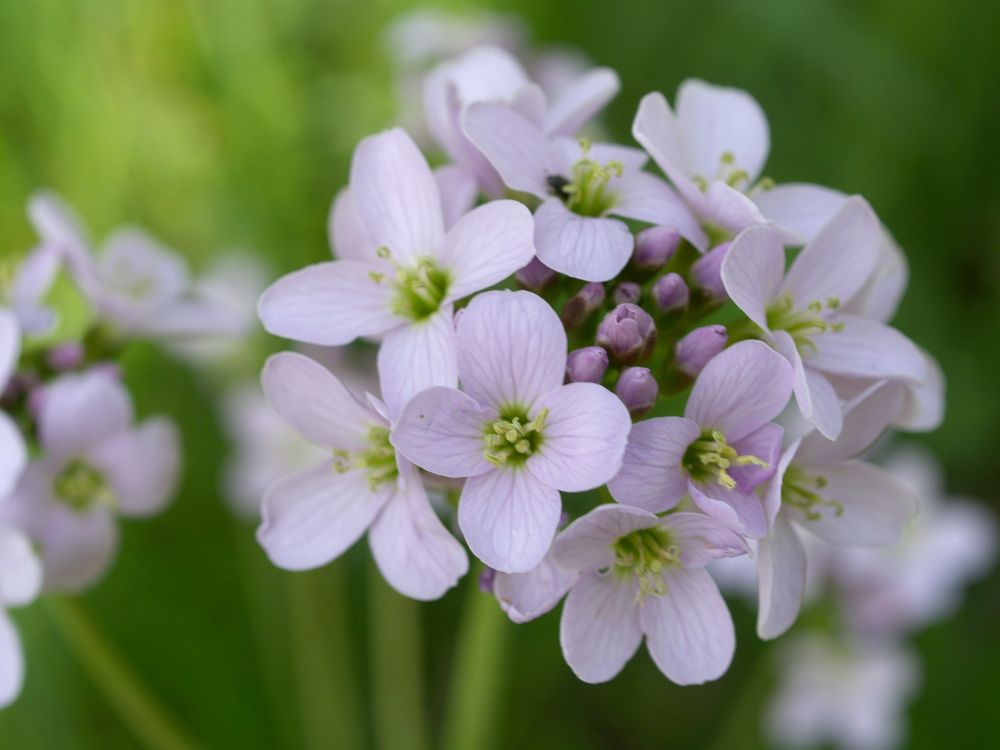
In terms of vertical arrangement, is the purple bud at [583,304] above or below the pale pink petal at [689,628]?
above

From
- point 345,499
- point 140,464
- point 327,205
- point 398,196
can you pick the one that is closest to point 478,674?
point 345,499

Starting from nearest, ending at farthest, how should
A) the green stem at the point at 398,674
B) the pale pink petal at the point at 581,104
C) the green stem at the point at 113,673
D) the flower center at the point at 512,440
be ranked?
the flower center at the point at 512,440
the pale pink petal at the point at 581,104
the green stem at the point at 113,673
the green stem at the point at 398,674

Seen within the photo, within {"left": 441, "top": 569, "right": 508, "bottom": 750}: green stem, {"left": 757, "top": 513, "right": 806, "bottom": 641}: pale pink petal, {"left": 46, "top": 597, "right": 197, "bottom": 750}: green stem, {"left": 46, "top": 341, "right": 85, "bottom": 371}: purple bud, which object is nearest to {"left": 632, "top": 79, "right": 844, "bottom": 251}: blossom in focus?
{"left": 757, "top": 513, "right": 806, "bottom": 641}: pale pink petal

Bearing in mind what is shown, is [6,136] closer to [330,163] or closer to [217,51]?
[217,51]

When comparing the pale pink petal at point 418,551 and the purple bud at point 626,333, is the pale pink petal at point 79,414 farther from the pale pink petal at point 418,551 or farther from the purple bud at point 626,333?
the purple bud at point 626,333

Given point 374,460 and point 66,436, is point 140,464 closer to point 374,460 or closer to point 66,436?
point 66,436

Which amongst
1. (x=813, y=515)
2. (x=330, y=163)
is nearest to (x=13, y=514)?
Answer: (x=813, y=515)

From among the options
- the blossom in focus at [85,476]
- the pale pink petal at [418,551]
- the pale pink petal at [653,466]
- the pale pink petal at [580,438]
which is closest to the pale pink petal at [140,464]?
the blossom in focus at [85,476]
